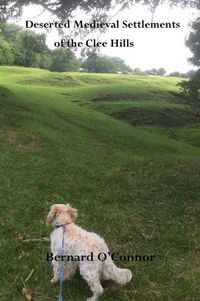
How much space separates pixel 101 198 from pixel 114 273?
664 centimetres

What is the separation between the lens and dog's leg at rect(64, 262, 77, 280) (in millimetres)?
8820

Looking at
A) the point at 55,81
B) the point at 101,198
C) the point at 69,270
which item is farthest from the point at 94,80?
Answer: the point at 69,270

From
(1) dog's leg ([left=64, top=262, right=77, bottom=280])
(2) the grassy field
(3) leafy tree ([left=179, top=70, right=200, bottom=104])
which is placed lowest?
(2) the grassy field

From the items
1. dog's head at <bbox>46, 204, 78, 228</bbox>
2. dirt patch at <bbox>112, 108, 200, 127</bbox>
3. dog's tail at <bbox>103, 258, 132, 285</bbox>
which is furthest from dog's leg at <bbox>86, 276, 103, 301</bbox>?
dirt patch at <bbox>112, 108, 200, 127</bbox>

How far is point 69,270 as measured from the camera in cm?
898

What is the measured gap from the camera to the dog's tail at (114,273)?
8255 millimetres

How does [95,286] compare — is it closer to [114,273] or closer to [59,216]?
[114,273]

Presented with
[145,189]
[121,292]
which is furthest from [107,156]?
[121,292]

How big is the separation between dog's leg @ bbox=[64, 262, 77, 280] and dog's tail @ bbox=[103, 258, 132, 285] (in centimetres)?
72

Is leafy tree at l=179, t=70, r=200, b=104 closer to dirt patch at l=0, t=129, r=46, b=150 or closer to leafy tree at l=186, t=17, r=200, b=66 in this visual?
leafy tree at l=186, t=17, r=200, b=66

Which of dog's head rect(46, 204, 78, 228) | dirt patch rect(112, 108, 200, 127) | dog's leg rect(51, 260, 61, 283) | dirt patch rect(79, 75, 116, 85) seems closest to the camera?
dog's head rect(46, 204, 78, 228)

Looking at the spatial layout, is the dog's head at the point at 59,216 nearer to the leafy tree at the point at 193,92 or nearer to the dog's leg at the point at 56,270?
the dog's leg at the point at 56,270

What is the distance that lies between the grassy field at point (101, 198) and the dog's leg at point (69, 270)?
133mm

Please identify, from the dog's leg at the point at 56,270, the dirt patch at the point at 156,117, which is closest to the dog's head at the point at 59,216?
the dog's leg at the point at 56,270
